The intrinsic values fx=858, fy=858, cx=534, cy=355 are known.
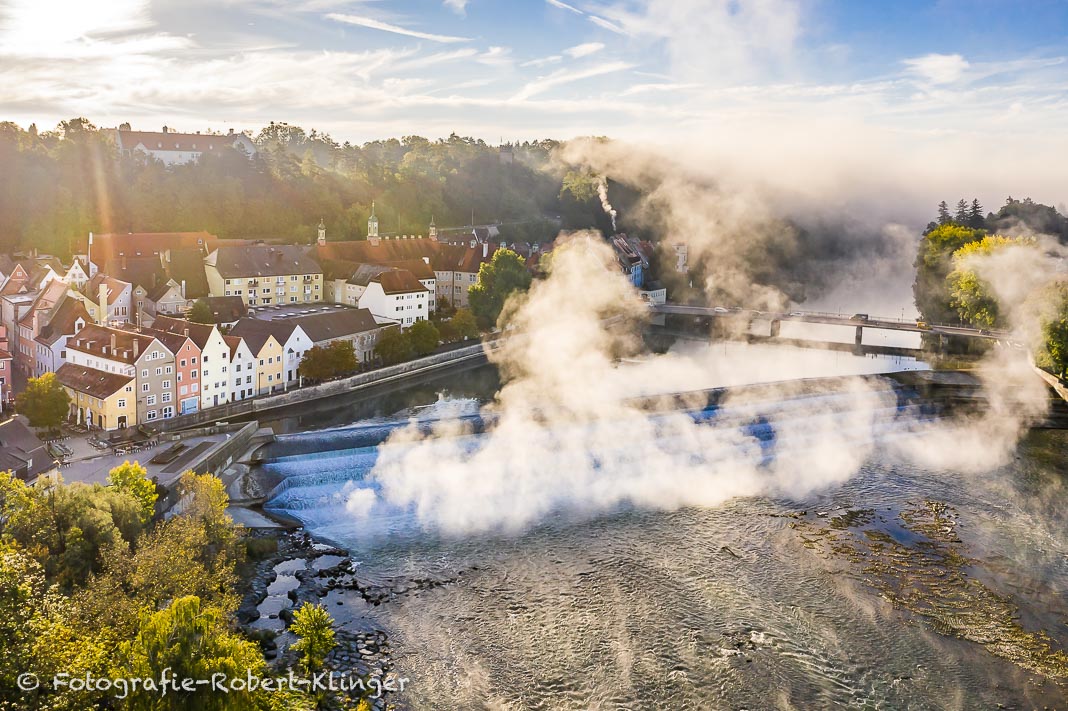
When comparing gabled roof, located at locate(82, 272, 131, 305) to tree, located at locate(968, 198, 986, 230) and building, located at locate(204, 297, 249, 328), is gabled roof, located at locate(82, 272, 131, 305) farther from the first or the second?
tree, located at locate(968, 198, 986, 230)

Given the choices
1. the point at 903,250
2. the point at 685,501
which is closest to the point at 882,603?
the point at 685,501

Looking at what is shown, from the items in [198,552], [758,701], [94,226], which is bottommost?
[758,701]

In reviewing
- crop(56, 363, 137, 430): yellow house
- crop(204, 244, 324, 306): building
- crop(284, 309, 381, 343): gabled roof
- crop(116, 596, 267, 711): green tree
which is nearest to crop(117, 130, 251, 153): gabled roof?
crop(204, 244, 324, 306): building

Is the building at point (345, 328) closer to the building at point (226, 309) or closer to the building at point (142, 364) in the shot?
the building at point (226, 309)

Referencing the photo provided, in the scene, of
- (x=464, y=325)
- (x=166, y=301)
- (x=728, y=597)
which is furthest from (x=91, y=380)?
(x=728, y=597)

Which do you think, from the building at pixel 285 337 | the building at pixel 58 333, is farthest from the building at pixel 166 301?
the building at pixel 285 337

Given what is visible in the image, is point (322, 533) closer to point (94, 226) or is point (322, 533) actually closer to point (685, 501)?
point (685, 501)
